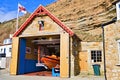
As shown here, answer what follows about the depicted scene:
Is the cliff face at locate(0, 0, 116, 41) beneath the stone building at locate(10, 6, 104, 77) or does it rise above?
above

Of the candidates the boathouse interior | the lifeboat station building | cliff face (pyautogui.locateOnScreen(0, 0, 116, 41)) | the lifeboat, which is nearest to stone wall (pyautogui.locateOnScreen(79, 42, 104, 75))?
the lifeboat station building

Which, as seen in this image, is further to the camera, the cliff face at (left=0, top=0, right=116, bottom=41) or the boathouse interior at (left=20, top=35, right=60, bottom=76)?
the cliff face at (left=0, top=0, right=116, bottom=41)

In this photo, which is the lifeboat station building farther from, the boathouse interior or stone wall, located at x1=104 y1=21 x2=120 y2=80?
stone wall, located at x1=104 y1=21 x2=120 y2=80

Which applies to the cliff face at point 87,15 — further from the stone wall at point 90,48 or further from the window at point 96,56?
the window at point 96,56

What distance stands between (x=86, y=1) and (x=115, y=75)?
4336cm

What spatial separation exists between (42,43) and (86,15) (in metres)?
22.9

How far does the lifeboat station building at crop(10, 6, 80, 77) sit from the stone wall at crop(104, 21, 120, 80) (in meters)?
4.52

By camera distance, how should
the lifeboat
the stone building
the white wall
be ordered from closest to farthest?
1. the stone building
2. the lifeboat
3. the white wall

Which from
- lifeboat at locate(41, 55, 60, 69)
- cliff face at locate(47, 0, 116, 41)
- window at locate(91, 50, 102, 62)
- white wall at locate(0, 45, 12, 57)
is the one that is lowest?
lifeboat at locate(41, 55, 60, 69)

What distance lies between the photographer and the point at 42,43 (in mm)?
25656

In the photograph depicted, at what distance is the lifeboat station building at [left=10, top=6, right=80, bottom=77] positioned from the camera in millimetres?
19031

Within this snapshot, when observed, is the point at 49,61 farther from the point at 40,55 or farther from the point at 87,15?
the point at 87,15

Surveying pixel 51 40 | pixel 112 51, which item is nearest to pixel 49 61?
pixel 51 40

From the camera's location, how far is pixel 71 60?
19.0m
